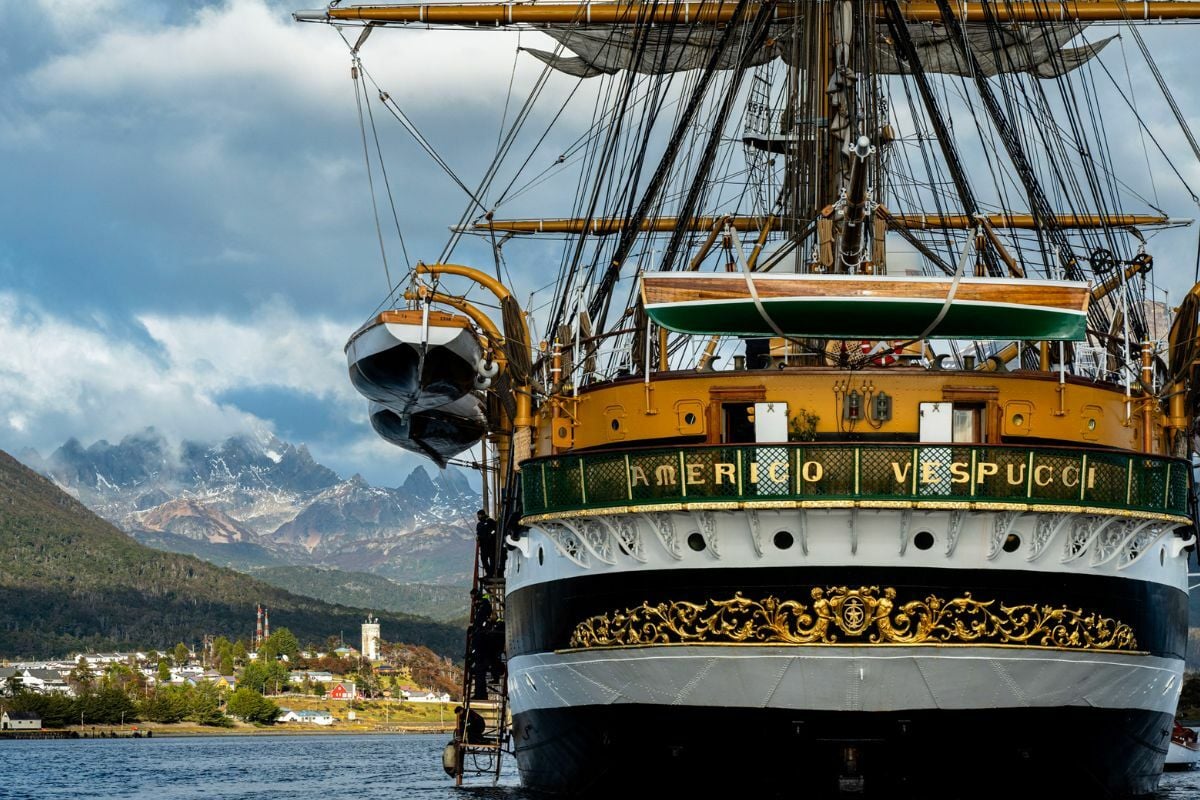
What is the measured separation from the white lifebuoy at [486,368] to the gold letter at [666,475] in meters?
6.89

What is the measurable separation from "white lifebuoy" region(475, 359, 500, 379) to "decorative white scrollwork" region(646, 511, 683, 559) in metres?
6.89

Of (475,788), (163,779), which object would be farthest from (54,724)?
(475,788)

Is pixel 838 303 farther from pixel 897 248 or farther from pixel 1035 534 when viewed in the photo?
pixel 897 248

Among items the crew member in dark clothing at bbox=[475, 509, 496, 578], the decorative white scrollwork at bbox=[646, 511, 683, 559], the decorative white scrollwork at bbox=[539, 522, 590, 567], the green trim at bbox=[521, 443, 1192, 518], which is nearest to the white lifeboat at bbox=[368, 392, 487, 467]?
the crew member in dark clothing at bbox=[475, 509, 496, 578]

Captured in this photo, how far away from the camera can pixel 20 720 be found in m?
194

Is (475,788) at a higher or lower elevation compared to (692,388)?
lower

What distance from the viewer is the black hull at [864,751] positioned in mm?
26562

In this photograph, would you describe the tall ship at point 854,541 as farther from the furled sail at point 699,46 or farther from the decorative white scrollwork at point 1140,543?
the furled sail at point 699,46

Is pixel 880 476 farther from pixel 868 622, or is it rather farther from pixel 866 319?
pixel 866 319

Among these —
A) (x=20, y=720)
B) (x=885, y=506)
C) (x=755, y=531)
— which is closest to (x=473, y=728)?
(x=755, y=531)

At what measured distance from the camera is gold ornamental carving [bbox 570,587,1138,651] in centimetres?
2592

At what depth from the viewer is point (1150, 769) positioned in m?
30.5

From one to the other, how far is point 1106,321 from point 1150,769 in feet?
29.8

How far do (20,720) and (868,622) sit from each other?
18300 centimetres
